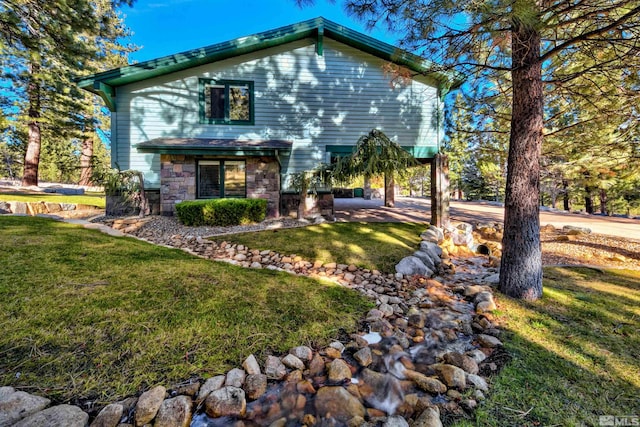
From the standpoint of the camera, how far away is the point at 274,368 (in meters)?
2.40

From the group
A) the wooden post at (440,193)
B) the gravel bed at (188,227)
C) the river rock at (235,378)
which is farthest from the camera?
the wooden post at (440,193)

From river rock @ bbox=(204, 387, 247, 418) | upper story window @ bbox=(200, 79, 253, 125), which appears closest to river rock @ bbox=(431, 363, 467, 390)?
river rock @ bbox=(204, 387, 247, 418)

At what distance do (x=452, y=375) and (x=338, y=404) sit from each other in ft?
3.35

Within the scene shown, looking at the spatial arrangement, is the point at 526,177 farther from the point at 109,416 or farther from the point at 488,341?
the point at 109,416

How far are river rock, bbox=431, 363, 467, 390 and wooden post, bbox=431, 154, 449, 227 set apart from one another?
6135 millimetres


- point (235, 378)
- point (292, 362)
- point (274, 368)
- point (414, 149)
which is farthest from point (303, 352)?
point (414, 149)

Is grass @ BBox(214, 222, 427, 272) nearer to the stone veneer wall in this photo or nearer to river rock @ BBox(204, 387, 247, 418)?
the stone veneer wall

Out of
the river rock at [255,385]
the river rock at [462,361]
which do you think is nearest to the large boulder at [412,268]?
the river rock at [462,361]

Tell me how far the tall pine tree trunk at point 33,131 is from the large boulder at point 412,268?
18.1m

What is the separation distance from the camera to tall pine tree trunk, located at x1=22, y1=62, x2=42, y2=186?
Result: 43.8 feet

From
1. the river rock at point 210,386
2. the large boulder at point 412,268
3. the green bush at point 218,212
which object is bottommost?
the river rock at point 210,386

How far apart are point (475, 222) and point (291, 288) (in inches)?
332

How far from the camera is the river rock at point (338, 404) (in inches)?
81.2

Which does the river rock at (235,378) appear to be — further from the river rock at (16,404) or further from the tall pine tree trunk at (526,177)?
the tall pine tree trunk at (526,177)
